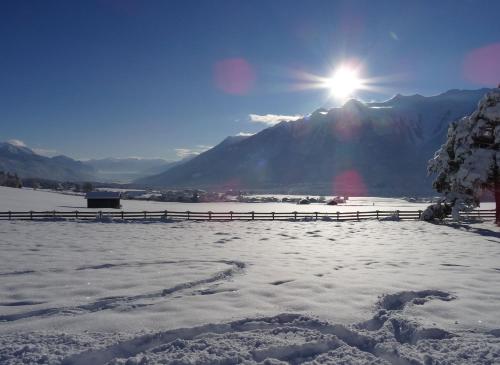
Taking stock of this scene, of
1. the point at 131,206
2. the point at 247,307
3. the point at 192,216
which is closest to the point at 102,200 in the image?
the point at 131,206

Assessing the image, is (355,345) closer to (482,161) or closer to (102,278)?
(102,278)

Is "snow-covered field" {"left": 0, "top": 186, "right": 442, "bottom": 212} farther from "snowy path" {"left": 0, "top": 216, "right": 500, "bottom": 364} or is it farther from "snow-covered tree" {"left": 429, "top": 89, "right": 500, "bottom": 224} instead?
"snowy path" {"left": 0, "top": 216, "right": 500, "bottom": 364}

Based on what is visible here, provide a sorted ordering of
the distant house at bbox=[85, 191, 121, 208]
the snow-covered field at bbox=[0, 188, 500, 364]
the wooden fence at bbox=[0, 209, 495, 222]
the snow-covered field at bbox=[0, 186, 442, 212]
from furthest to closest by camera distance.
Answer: the distant house at bbox=[85, 191, 121, 208] → the snow-covered field at bbox=[0, 186, 442, 212] → the wooden fence at bbox=[0, 209, 495, 222] → the snow-covered field at bbox=[0, 188, 500, 364]

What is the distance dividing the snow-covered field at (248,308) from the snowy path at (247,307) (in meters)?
0.03

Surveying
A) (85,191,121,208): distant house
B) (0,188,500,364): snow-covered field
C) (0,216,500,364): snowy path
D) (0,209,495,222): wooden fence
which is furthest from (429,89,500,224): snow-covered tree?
(85,191,121,208): distant house

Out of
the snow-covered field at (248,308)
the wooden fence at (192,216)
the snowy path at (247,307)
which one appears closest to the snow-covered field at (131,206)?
the wooden fence at (192,216)

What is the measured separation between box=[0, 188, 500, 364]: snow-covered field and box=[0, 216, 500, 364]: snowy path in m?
0.03

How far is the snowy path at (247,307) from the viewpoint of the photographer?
6.05m

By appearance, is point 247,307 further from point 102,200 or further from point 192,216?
point 102,200

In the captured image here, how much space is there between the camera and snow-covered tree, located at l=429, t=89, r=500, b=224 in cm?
2844

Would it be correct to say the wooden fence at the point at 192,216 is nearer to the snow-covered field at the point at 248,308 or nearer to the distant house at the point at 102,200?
the snow-covered field at the point at 248,308

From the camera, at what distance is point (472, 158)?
29.0m

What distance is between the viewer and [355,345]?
20.9ft

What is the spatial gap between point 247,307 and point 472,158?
27640mm
